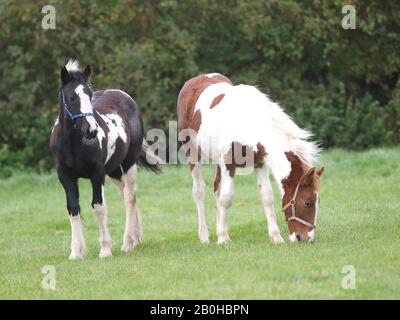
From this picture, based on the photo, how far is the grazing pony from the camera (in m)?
9.67

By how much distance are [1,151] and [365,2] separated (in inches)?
382

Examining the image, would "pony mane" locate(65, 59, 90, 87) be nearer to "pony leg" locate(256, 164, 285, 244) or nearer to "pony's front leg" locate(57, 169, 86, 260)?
"pony's front leg" locate(57, 169, 86, 260)

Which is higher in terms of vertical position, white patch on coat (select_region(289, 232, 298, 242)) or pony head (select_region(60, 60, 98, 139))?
pony head (select_region(60, 60, 98, 139))

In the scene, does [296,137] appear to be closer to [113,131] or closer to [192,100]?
[192,100]

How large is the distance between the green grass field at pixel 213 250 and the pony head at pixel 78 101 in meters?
1.46

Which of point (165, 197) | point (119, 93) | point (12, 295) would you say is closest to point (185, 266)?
point (12, 295)

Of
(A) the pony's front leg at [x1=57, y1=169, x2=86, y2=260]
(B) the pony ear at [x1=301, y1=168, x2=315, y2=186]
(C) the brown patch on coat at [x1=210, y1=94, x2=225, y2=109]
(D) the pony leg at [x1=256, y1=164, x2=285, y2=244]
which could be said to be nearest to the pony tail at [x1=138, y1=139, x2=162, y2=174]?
(C) the brown patch on coat at [x1=210, y1=94, x2=225, y2=109]

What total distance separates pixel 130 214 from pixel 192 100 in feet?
5.42

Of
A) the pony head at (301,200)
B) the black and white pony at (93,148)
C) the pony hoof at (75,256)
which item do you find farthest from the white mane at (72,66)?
the pony head at (301,200)

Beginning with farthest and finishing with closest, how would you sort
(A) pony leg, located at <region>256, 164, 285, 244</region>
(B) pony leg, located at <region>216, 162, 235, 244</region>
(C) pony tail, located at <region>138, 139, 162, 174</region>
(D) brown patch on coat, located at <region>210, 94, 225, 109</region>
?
(C) pony tail, located at <region>138, 139, 162, 174</region>
(D) brown patch on coat, located at <region>210, 94, 225, 109</region>
(B) pony leg, located at <region>216, 162, 235, 244</region>
(A) pony leg, located at <region>256, 164, 285, 244</region>

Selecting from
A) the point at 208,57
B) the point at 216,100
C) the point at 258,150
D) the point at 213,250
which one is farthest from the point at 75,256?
the point at 208,57

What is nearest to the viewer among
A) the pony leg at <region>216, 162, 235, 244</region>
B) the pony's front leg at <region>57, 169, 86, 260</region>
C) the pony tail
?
the pony's front leg at <region>57, 169, 86, 260</region>

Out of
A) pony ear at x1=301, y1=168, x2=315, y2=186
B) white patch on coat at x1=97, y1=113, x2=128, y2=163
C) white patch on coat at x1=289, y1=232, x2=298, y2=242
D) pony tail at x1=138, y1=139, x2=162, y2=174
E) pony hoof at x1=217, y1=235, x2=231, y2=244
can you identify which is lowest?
pony hoof at x1=217, y1=235, x2=231, y2=244

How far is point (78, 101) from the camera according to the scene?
9.42 metres
